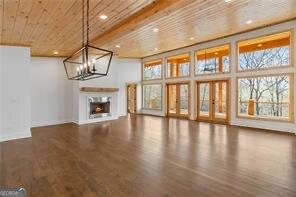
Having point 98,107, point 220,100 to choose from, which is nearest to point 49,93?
point 98,107

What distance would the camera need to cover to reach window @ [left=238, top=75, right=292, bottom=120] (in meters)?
7.69

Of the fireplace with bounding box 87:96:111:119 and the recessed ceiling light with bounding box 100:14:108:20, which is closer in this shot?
the recessed ceiling light with bounding box 100:14:108:20

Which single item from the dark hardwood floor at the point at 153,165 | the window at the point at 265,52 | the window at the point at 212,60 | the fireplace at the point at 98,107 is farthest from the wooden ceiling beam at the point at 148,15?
the window at the point at 212,60

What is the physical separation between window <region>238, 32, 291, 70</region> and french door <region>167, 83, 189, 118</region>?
10.8 ft

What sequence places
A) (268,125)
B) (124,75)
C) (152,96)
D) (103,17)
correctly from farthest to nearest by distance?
(152,96)
(124,75)
(268,125)
(103,17)

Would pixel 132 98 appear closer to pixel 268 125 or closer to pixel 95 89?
pixel 95 89

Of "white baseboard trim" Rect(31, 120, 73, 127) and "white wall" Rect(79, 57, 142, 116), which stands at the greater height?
"white wall" Rect(79, 57, 142, 116)

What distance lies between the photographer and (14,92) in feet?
22.6

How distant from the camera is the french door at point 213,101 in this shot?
9695 mm

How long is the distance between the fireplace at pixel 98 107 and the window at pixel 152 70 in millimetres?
3577

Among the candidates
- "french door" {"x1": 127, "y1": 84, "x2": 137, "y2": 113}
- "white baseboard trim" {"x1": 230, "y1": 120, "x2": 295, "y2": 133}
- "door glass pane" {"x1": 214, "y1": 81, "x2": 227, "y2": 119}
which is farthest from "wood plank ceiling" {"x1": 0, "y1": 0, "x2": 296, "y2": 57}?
"french door" {"x1": 127, "y1": 84, "x2": 137, "y2": 113}

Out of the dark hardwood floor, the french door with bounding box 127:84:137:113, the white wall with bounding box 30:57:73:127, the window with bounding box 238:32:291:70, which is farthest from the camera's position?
the french door with bounding box 127:84:137:113

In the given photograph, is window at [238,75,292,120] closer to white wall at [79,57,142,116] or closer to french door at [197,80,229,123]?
french door at [197,80,229,123]

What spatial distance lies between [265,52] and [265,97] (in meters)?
1.73
